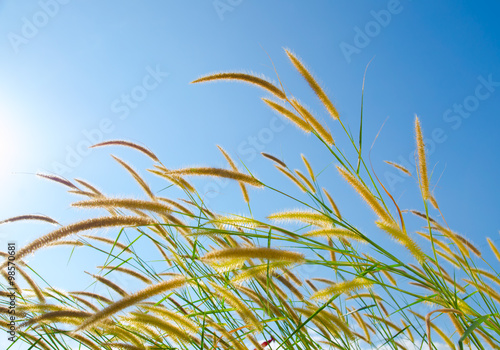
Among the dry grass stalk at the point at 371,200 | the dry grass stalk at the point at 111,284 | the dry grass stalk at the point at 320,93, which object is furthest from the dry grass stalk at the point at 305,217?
the dry grass stalk at the point at 111,284

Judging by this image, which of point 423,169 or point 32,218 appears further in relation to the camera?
point 32,218

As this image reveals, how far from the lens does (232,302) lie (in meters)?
1.38

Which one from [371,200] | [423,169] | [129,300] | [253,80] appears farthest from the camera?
[253,80]

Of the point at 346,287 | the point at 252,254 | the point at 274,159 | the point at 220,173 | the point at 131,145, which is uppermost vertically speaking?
the point at 131,145

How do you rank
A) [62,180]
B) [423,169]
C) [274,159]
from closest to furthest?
[423,169], [62,180], [274,159]

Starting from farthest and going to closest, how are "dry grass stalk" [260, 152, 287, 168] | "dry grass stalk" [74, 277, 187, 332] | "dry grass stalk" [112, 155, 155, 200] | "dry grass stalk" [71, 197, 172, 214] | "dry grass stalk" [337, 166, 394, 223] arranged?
"dry grass stalk" [260, 152, 287, 168] < "dry grass stalk" [112, 155, 155, 200] < "dry grass stalk" [337, 166, 394, 223] < "dry grass stalk" [71, 197, 172, 214] < "dry grass stalk" [74, 277, 187, 332]

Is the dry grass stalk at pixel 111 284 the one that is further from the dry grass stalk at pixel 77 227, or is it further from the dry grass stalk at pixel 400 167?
the dry grass stalk at pixel 400 167

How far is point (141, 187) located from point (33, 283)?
1.97 feet

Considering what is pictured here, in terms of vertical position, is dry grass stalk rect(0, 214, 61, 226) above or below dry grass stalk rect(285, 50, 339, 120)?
above

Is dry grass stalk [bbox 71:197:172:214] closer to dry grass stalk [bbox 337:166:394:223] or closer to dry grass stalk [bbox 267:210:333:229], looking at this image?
dry grass stalk [bbox 267:210:333:229]

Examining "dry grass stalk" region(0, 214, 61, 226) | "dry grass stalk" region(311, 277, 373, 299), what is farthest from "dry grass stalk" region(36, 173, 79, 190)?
"dry grass stalk" region(311, 277, 373, 299)

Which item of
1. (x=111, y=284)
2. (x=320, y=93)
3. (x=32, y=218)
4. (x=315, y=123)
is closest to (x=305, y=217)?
(x=315, y=123)

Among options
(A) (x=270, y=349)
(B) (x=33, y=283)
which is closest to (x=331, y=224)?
(A) (x=270, y=349)

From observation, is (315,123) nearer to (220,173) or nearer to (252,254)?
(220,173)
